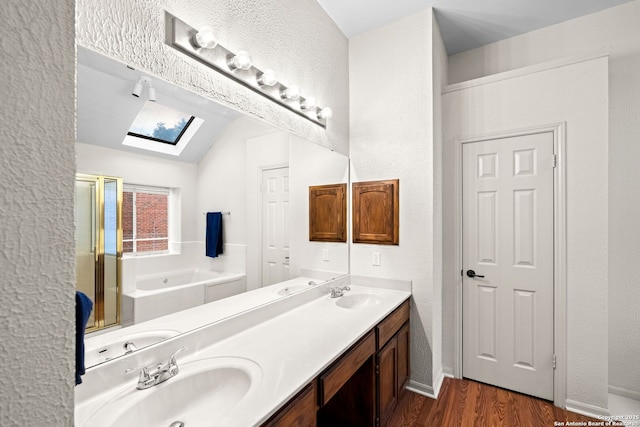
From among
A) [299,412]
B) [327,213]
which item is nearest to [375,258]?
[327,213]

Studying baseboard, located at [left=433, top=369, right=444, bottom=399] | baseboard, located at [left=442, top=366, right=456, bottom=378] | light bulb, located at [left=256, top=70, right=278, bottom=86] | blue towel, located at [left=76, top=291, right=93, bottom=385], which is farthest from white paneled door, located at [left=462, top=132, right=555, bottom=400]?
blue towel, located at [left=76, top=291, right=93, bottom=385]

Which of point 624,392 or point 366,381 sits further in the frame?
point 624,392

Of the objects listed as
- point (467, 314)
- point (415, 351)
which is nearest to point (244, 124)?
point (415, 351)

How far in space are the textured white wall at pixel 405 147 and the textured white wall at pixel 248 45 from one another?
211 mm

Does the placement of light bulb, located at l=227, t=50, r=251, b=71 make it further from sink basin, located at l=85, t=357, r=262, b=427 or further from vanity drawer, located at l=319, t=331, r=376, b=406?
vanity drawer, located at l=319, t=331, r=376, b=406

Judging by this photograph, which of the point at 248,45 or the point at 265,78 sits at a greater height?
the point at 248,45

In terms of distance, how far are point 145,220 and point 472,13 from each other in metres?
2.62

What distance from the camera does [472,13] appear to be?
227cm

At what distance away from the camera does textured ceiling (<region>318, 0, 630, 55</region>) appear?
218 centimetres

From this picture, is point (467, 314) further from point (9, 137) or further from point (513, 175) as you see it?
point (9, 137)

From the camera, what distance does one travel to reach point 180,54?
4.02ft

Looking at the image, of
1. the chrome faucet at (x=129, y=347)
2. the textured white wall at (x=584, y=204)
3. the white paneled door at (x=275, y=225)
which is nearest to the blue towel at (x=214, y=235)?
the white paneled door at (x=275, y=225)

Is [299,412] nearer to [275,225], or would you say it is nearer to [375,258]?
[275,225]

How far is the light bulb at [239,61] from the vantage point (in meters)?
1.41
